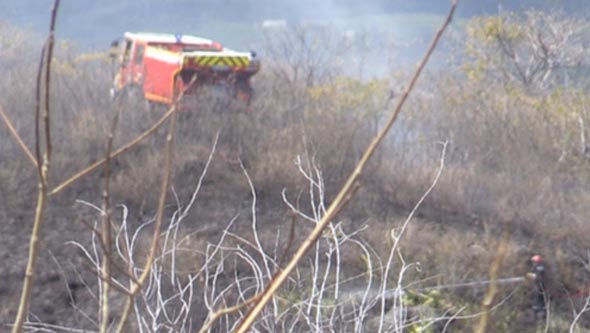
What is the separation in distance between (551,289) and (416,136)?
3.63 meters

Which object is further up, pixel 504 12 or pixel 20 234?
pixel 504 12

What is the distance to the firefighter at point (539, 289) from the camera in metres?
8.57

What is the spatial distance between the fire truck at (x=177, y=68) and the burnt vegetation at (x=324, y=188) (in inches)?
11.9

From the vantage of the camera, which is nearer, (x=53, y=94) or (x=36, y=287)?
(x=36, y=287)

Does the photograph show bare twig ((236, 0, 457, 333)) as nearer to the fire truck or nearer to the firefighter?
the firefighter

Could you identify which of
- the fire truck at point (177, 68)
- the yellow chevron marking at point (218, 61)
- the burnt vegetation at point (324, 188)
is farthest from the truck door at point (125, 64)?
the yellow chevron marking at point (218, 61)

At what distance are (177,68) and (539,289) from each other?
210 inches

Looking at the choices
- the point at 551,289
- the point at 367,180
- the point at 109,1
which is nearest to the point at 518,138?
the point at 367,180

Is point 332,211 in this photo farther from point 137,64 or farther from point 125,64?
point 125,64

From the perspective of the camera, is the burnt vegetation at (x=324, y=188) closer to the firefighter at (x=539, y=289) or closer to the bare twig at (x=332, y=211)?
the firefighter at (x=539, y=289)

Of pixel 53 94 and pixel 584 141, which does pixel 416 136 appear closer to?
pixel 584 141

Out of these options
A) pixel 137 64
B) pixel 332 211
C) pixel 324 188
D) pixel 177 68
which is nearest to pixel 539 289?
pixel 324 188

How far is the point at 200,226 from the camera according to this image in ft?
32.9

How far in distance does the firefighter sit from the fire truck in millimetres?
4643
